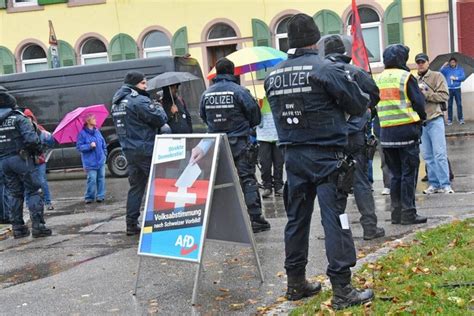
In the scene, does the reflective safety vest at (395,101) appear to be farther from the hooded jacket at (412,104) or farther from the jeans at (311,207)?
the jeans at (311,207)

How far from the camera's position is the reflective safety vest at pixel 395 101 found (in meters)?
8.16

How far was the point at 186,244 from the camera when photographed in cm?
612

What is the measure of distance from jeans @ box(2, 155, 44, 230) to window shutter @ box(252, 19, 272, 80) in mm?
14035

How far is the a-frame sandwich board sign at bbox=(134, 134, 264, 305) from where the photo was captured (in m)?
6.14

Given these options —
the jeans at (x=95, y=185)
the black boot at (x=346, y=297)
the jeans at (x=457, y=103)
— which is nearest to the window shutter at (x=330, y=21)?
the jeans at (x=457, y=103)

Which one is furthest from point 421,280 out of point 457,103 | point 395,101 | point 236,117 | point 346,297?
point 457,103

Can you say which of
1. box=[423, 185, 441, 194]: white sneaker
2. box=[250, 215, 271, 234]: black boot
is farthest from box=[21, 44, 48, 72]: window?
box=[250, 215, 271, 234]: black boot

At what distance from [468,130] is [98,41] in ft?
40.0

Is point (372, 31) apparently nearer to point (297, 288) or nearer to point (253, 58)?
point (253, 58)

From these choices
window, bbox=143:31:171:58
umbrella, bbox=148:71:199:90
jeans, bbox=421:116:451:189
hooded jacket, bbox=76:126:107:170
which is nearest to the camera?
jeans, bbox=421:116:451:189

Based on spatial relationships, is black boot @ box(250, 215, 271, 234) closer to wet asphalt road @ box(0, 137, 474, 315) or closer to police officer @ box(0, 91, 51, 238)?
wet asphalt road @ box(0, 137, 474, 315)

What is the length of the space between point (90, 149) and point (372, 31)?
488 inches

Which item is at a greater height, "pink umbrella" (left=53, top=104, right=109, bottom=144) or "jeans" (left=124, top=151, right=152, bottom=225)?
"pink umbrella" (left=53, top=104, right=109, bottom=144)

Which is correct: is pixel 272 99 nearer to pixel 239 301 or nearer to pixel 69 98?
pixel 239 301
